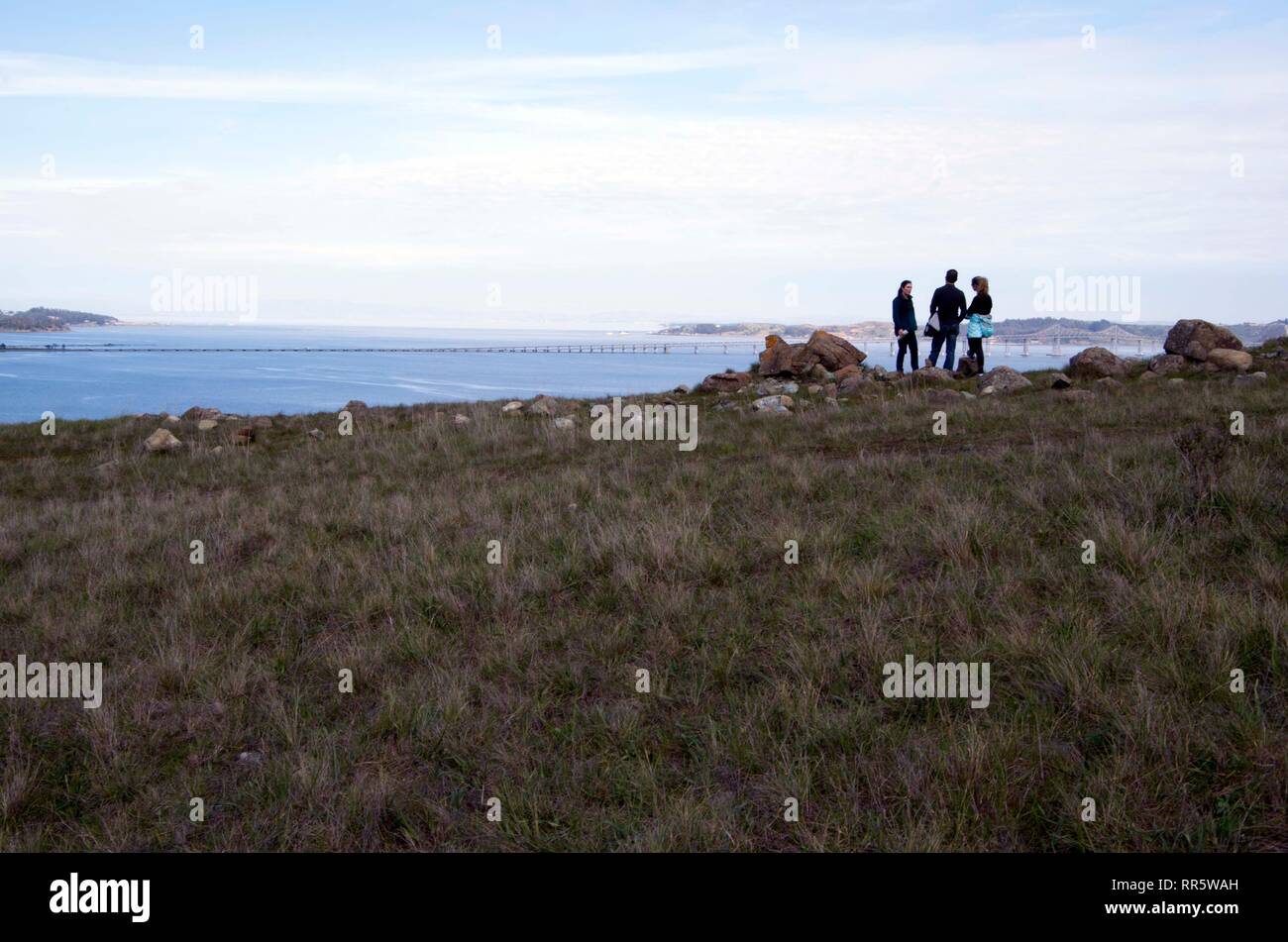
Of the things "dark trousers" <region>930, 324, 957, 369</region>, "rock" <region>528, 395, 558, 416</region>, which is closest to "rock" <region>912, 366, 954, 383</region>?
"dark trousers" <region>930, 324, 957, 369</region>

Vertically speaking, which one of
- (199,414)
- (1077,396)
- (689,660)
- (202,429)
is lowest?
(689,660)

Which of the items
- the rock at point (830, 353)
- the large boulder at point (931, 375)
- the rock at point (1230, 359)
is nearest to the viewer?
the rock at point (1230, 359)

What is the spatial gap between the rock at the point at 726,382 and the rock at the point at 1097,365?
7.05 m

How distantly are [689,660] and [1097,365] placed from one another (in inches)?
617

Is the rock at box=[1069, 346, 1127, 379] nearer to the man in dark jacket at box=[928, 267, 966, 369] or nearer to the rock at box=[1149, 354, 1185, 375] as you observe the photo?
the rock at box=[1149, 354, 1185, 375]

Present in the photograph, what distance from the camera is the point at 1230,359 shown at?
54.3 ft

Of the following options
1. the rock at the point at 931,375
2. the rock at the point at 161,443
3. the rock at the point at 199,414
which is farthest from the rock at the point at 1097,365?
the rock at the point at 199,414

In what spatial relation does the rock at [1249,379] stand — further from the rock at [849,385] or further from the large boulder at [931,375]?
the rock at [849,385]

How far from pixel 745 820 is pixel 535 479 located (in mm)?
7321

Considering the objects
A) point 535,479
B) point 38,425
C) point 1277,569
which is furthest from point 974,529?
point 38,425

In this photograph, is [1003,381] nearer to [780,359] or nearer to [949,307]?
[949,307]

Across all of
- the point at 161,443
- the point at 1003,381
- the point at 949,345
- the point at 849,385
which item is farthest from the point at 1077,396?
the point at 161,443

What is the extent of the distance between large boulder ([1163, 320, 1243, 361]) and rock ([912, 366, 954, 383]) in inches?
181

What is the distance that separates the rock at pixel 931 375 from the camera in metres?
17.7
